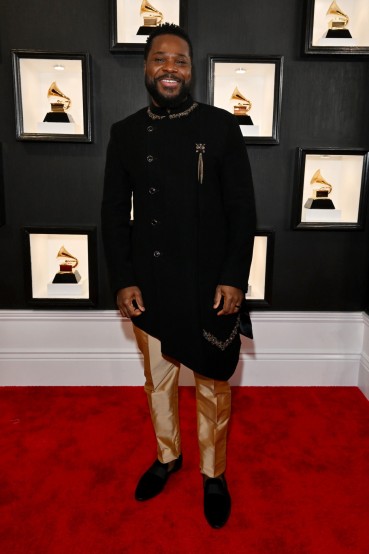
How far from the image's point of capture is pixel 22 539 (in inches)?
63.1

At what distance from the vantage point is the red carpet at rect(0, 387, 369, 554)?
1616 millimetres

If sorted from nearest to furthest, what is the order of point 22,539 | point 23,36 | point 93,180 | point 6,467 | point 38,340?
point 22,539 < point 6,467 < point 23,36 < point 93,180 < point 38,340

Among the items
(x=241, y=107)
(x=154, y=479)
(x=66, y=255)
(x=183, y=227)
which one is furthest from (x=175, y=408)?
(x=241, y=107)

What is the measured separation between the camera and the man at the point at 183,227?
1.59 meters

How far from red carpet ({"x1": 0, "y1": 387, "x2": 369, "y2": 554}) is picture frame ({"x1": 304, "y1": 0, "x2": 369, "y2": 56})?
1.79m

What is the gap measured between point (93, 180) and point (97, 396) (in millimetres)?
1156

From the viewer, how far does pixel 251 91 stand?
2.49m

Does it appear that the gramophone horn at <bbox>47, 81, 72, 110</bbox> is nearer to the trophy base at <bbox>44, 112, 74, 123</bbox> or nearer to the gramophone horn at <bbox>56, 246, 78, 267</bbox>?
the trophy base at <bbox>44, 112, 74, 123</bbox>

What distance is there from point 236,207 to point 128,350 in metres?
1.37

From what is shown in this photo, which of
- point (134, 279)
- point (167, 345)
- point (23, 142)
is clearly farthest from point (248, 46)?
point (167, 345)

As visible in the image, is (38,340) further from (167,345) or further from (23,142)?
(167,345)

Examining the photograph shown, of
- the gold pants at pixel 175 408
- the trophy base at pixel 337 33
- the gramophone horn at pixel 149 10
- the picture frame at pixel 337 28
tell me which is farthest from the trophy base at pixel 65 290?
the trophy base at pixel 337 33

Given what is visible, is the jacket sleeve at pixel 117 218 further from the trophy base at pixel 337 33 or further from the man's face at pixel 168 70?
the trophy base at pixel 337 33

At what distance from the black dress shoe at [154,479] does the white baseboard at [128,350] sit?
2.67 ft
